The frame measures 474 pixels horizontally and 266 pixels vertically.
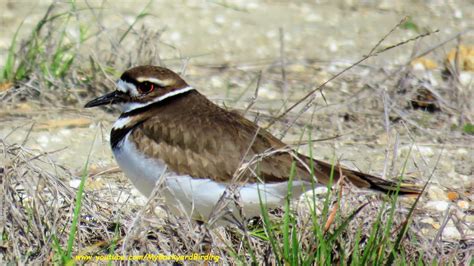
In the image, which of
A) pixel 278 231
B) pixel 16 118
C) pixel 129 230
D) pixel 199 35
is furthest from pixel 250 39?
pixel 129 230

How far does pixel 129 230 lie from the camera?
13.5 feet

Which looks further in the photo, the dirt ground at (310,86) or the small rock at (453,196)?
the dirt ground at (310,86)

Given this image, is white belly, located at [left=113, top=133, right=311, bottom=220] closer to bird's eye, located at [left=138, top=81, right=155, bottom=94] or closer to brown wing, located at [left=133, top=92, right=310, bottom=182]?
brown wing, located at [left=133, top=92, right=310, bottom=182]

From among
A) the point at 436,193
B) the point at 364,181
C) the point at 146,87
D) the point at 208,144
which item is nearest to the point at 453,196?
the point at 436,193

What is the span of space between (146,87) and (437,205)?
1640 mm

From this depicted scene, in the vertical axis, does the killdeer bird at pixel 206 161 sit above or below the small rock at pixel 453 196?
above

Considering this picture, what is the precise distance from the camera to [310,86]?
7512 mm

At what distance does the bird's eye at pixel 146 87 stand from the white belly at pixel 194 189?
511 mm

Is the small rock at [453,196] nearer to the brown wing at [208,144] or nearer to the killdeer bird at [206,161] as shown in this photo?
the killdeer bird at [206,161]

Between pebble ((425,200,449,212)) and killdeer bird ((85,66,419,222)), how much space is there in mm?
453

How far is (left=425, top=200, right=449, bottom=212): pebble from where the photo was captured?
531cm

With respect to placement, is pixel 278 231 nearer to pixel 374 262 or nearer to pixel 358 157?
pixel 374 262

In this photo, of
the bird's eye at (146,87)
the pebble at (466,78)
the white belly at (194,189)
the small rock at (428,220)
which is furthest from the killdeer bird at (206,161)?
the pebble at (466,78)

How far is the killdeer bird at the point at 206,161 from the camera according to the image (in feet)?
15.0
